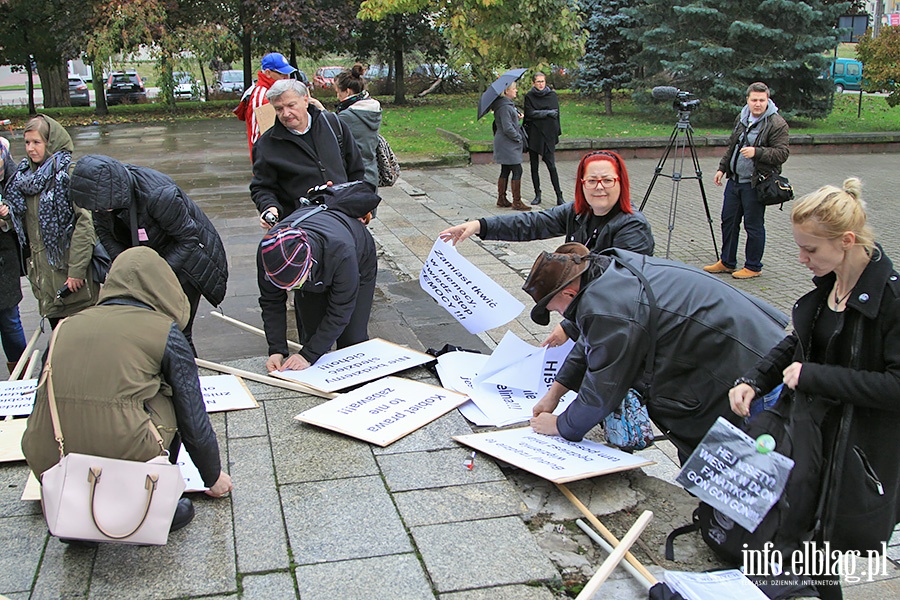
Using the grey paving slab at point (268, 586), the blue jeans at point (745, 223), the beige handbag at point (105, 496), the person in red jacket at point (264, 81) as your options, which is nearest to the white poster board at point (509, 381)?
the grey paving slab at point (268, 586)

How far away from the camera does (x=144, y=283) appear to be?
3021 mm

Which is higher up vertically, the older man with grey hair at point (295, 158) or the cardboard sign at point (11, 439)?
the older man with grey hair at point (295, 158)

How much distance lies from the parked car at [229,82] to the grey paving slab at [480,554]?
99.0ft

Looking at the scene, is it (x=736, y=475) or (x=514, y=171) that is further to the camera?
(x=514, y=171)

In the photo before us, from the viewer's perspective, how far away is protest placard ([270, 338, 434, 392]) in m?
4.74

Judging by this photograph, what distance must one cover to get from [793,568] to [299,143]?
12.7ft

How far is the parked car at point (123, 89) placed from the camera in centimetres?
3067

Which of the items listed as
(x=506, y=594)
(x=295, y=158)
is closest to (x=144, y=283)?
(x=506, y=594)

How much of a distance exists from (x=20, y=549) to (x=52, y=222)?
7.73 ft

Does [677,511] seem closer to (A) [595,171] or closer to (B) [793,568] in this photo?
(B) [793,568]

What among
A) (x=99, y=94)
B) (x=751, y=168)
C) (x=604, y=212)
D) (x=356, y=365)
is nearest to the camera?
(x=604, y=212)

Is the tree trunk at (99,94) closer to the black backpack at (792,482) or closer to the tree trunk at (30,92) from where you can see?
the tree trunk at (30,92)

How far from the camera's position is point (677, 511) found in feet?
12.1

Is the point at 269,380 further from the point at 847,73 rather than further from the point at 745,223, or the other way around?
the point at 847,73
